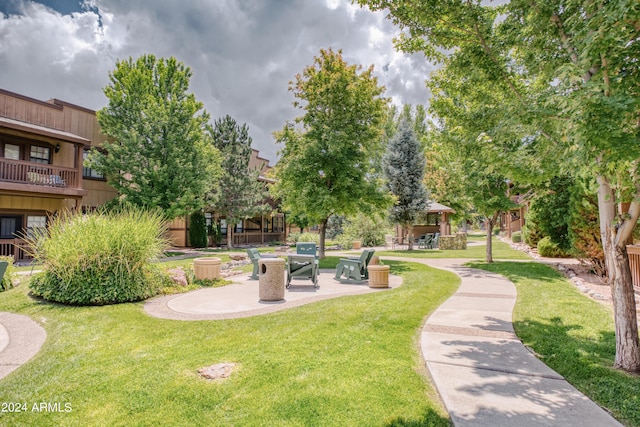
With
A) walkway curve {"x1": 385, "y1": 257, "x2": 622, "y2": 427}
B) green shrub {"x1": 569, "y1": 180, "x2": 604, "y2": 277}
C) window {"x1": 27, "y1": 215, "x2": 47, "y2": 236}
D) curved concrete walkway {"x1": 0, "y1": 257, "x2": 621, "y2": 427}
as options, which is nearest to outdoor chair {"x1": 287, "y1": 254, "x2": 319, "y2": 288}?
curved concrete walkway {"x1": 0, "y1": 257, "x2": 621, "y2": 427}

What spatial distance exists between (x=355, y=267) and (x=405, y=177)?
15854mm

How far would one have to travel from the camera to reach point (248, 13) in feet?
40.0

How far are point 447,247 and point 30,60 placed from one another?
23.2 metres

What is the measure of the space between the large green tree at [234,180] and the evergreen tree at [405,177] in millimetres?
9858

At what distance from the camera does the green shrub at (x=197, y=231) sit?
73.3 ft

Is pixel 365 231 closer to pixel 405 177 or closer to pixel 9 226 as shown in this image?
pixel 405 177

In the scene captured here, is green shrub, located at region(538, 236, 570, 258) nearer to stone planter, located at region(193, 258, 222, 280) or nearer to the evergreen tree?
the evergreen tree

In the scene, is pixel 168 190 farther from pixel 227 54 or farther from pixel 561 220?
pixel 561 220

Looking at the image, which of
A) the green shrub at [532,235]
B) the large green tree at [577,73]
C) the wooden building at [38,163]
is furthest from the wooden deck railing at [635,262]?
the wooden building at [38,163]

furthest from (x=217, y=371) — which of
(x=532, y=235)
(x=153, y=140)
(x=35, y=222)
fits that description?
(x=532, y=235)

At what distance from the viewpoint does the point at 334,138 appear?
13.6 meters

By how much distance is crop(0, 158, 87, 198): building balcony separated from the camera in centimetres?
1311

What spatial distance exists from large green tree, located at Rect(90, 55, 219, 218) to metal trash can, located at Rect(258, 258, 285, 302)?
1208 cm

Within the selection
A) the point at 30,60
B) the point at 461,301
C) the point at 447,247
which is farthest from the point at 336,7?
the point at 447,247
